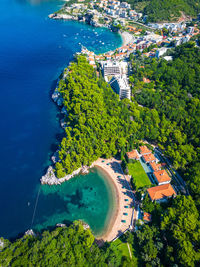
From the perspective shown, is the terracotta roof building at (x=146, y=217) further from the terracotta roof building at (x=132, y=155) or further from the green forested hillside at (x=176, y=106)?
the terracotta roof building at (x=132, y=155)

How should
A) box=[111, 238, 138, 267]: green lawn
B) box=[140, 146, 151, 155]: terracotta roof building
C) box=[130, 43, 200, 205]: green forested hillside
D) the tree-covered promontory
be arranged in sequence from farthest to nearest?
1. box=[140, 146, 151, 155]: terracotta roof building
2. the tree-covered promontory
3. box=[130, 43, 200, 205]: green forested hillside
4. box=[111, 238, 138, 267]: green lawn

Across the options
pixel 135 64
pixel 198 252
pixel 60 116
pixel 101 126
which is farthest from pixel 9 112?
pixel 198 252

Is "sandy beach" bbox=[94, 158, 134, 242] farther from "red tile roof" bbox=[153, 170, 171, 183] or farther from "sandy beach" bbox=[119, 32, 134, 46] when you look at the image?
"sandy beach" bbox=[119, 32, 134, 46]

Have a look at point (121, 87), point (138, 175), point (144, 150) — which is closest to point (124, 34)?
point (121, 87)

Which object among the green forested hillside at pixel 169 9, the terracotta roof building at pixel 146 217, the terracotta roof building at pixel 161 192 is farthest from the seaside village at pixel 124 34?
the terracotta roof building at pixel 146 217

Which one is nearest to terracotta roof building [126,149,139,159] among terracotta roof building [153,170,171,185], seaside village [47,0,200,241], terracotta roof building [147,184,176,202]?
seaside village [47,0,200,241]
